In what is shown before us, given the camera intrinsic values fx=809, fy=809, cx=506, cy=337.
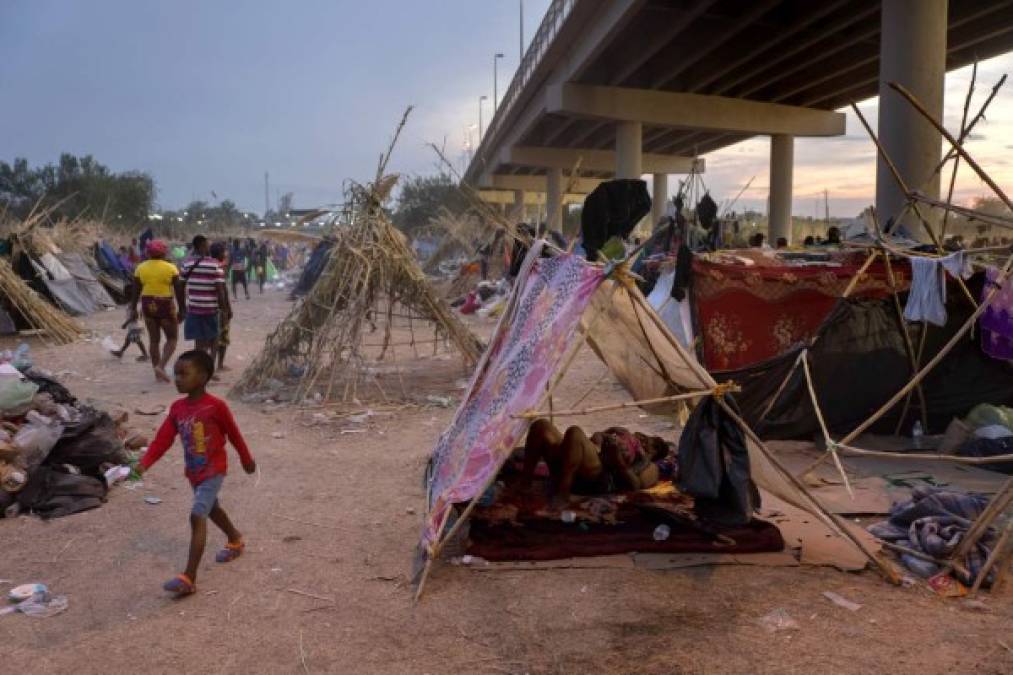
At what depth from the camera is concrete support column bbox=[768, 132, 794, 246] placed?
979 inches

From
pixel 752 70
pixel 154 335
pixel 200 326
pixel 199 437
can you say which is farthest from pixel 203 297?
pixel 752 70

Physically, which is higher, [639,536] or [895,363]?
[895,363]

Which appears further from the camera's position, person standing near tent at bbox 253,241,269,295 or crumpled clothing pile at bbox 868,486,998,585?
person standing near tent at bbox 253,241,269,295

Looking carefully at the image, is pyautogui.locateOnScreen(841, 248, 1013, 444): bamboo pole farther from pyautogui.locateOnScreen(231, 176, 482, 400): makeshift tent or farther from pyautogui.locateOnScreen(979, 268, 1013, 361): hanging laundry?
pyautogui.locateOnScreen(231, 176, 482, 400): makeshift tent

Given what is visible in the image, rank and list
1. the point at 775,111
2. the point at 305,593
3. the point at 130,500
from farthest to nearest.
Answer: the point at 775,111, the point at 130,500, the point at 305,593

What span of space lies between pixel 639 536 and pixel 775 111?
21232 millimetres

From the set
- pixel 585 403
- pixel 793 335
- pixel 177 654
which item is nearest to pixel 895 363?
pixel 793 335

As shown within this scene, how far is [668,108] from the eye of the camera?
2075 cm

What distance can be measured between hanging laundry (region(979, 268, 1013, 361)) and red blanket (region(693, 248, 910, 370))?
1100 mm

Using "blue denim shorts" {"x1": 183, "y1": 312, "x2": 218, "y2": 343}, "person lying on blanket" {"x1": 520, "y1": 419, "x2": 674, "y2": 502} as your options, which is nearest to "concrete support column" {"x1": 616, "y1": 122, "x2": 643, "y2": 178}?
"blue denim shorts" {"x1": 183, "y1": 312, "x2": 218, "y2": 343}

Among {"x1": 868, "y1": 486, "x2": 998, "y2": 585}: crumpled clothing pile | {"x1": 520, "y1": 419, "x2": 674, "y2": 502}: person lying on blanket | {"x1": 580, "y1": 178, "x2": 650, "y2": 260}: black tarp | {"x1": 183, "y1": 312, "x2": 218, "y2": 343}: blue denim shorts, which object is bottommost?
{"x1": 868, "y1": 486, "x2": 998, "y2": 585}: crumpled clothing pile

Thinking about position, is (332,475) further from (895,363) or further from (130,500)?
(895,363)

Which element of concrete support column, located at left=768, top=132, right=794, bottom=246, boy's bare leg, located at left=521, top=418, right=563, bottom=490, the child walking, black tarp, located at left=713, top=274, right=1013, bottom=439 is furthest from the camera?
concrete support column, located at left=768, top=132, right=794, bottom=246

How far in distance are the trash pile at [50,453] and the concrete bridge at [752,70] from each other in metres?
6.96
